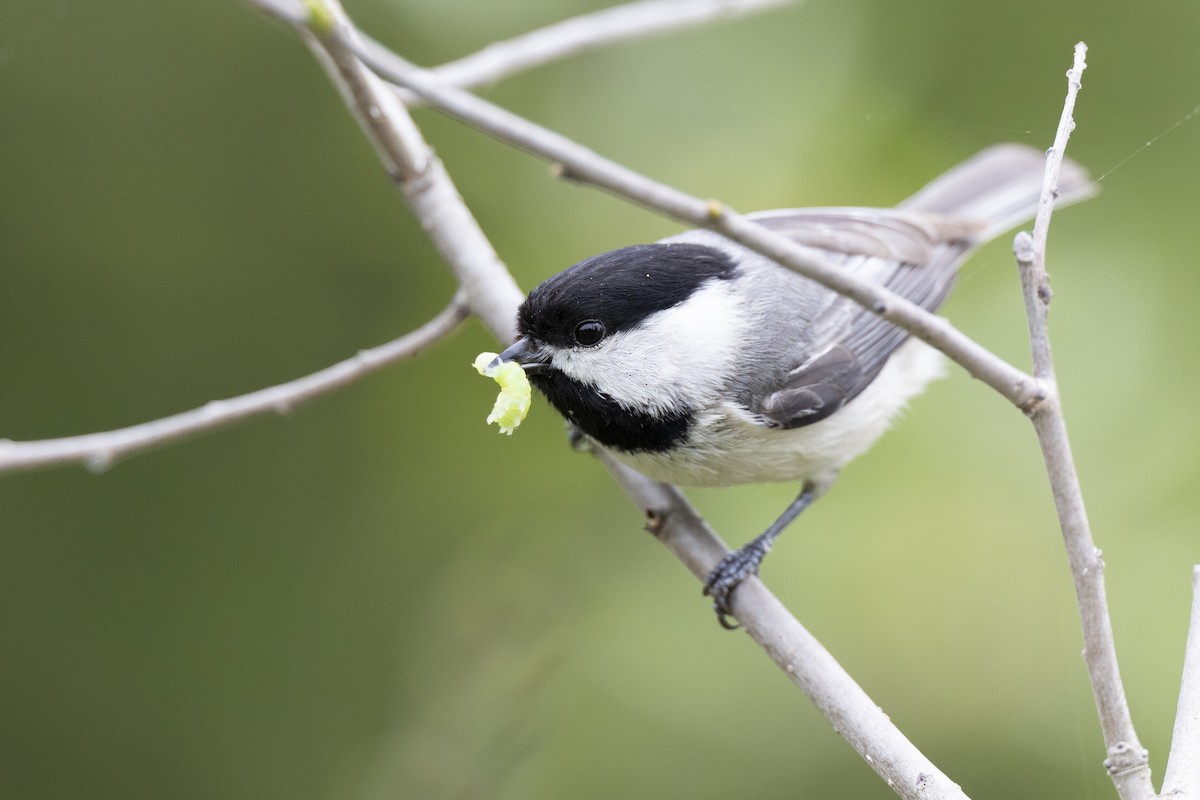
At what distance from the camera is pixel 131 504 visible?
8.96 ft

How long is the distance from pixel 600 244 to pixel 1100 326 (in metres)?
1.25

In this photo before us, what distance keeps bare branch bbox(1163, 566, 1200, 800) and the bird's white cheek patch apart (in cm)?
82

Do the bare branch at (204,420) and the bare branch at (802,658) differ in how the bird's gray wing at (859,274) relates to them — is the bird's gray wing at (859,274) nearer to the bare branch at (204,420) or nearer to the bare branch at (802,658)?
the bare branch at (802,658)

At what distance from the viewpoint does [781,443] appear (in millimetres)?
1925

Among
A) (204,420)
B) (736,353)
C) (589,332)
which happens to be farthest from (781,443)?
(204,420)

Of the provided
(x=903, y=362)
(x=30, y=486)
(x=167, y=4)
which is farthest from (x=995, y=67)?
(x=30, y=486)

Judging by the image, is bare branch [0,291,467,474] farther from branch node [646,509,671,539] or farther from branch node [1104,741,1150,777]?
branch node [1104,741,1150,777]

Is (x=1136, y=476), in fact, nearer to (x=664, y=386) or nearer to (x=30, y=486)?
(x=664, y=386)

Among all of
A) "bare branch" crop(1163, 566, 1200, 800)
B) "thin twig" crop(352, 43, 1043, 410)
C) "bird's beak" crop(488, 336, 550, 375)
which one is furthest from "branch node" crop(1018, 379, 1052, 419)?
"bird's beak" crop(488, 336, 550, 375)

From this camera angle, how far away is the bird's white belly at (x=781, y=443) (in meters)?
1.81

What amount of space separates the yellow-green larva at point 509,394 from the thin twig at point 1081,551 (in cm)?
73

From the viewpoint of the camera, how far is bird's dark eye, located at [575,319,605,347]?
1.71m

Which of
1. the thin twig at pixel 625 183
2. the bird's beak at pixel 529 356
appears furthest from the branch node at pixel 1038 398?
the bird's beak at pixel 529 356

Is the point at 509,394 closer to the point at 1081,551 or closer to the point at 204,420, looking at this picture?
the point at 204,420
